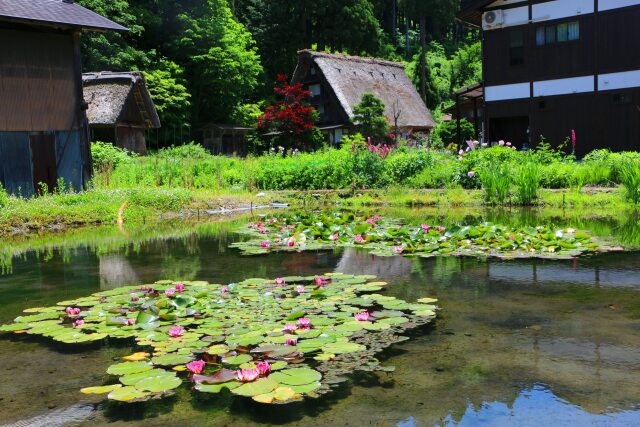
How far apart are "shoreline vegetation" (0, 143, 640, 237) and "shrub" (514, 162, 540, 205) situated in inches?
0.7

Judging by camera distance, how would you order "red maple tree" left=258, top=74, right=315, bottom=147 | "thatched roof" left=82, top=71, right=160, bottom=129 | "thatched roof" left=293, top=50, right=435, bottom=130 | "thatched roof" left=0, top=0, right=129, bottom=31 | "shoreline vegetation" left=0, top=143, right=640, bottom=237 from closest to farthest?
"shoreline vegetation" left=0, top=143, right=640, bottom=237
"thatched roof" left=0, top=0, right=129, bottom=31
"thatched roof" left=82, top=71, right=160, bottom=129
"red maple tree" left=258, top=74, right=315, bottom=147
"thatched roof" left=293, top=50, right=435, bottom=130

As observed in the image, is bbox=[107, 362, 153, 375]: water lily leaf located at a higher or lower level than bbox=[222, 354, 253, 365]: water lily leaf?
lower

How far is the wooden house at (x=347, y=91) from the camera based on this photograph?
29.3 meters

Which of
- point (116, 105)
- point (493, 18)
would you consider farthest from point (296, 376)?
point (116, 105)

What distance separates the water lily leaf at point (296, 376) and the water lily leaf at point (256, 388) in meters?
0.05

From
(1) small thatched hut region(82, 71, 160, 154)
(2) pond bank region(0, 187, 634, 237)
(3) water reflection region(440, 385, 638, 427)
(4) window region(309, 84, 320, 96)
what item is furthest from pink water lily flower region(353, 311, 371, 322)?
(4) window region(309, 84, 320, 96)

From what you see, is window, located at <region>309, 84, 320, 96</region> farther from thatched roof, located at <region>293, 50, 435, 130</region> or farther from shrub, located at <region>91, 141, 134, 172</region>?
shrub, located at <region>91, 141, 134, 172</region>

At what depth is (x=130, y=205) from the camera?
486 inches

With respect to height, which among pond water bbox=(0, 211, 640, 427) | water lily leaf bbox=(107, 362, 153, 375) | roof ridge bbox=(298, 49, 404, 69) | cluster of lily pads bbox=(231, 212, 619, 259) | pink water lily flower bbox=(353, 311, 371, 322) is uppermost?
roof ridge bbox=(298, 49, 404, 69)

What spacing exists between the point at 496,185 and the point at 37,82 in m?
10.5

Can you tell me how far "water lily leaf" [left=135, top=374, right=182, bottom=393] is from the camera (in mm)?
2936

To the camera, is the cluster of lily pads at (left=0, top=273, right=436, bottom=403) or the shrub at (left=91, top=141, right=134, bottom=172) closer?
the cluster of lily pads at (left=0, top=273, right=436, bottom=403)

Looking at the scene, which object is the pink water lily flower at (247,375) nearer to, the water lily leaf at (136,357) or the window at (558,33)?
the water lily leaf at (136,357)

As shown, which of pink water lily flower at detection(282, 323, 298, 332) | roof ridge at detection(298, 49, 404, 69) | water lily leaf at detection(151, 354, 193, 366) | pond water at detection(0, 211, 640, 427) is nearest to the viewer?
pond water at detection(0, 211, 640, 427)
